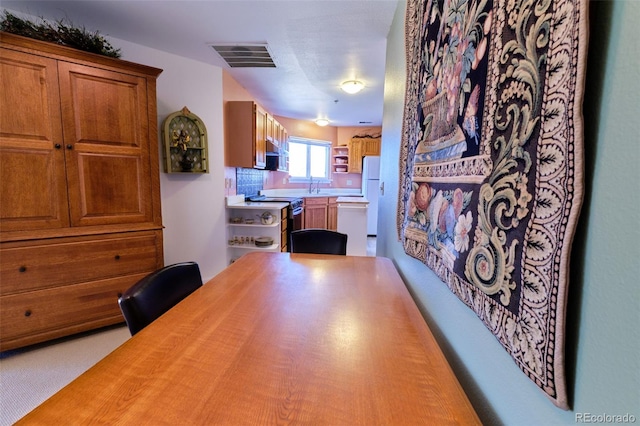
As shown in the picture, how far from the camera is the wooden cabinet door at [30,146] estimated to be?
159 cm

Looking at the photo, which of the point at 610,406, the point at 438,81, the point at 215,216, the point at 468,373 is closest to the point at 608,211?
the point at 610,406

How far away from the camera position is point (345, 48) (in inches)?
94.4

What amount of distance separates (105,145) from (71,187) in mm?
375

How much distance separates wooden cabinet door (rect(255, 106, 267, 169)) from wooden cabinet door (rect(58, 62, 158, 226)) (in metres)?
1.38

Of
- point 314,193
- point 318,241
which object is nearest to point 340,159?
point 314,193

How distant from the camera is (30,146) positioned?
166 cm

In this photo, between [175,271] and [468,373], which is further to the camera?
[175,271]

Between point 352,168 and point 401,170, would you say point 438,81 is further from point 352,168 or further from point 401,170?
point 352,168

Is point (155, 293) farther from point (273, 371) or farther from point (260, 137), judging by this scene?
point (260, 137)

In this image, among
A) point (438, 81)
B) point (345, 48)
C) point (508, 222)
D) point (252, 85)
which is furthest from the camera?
point (252, 85)

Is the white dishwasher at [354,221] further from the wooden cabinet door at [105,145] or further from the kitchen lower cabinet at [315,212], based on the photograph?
the wooden cabinet door at [105,145]

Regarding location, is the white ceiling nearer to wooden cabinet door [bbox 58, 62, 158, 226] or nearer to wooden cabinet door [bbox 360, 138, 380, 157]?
wooden cabinet door [bbox 58, 62, 158, 226]

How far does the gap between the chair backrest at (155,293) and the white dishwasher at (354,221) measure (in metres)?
2.52

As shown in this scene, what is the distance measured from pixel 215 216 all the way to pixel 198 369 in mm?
2628
